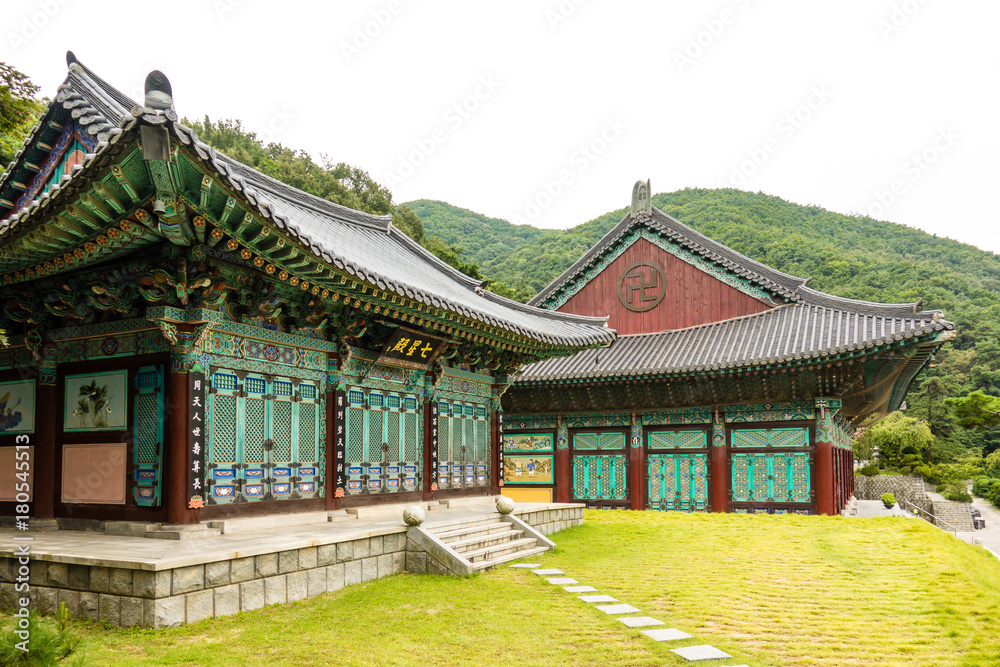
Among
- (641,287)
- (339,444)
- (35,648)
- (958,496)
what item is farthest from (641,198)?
(958,496)

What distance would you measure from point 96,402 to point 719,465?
14721 mm

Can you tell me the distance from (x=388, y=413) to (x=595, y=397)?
9097mm

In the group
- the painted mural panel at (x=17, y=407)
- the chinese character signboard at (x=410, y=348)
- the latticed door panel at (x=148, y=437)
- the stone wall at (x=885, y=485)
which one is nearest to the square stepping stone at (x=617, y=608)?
the latticed door panel at (x=148, y=437)

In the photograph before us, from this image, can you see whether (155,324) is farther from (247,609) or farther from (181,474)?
(247,609)

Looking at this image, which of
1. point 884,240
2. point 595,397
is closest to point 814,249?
point 884,240

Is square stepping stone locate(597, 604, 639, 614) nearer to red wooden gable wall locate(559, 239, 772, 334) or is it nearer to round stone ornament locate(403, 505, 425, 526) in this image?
round stone ornament locate(403, 505, 425, 526)

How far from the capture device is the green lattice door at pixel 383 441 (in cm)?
1191

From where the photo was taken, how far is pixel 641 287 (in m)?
23.2

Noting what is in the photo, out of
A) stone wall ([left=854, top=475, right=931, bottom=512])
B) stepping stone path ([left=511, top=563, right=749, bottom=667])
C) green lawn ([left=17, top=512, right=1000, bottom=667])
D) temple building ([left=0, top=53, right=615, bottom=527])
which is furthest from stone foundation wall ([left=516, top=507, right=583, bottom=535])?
stone wall ([left=854, top=475, right=931, bottom=512])

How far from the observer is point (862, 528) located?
14703 mm

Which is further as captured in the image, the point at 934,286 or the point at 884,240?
the point at 884,240

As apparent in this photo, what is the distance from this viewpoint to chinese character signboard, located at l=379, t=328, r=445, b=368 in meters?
12.3

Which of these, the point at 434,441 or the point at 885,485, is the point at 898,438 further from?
the point at 434,441

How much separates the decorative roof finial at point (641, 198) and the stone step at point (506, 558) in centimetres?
1456
